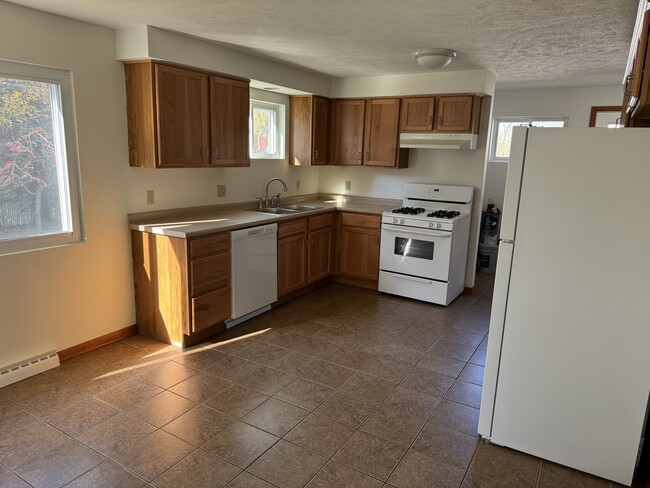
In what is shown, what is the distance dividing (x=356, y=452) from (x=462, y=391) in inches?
39.1

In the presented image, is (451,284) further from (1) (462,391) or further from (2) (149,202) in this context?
(2) (149,202)

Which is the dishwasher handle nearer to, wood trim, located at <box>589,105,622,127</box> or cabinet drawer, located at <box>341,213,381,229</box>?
cabinet drawer, located at <box>341,213,381,229</box>

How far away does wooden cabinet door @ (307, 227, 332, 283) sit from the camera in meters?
4.75

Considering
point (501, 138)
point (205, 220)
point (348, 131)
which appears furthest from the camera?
point (501, 138)

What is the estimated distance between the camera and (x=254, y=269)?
3.92 m

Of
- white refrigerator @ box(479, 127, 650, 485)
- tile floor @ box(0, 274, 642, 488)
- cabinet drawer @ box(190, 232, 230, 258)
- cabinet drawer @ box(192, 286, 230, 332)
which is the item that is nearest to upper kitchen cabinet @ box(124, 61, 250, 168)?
cabinet drawer @ box(190, 232, 230, 258)

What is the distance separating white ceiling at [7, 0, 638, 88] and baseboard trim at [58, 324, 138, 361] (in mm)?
2270

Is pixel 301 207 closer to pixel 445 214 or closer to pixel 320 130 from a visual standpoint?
pixel 320 130

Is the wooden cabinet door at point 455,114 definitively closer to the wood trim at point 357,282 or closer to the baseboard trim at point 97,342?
the wood trim at point 357,282

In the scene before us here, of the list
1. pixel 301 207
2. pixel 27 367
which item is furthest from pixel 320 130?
pixel 27 367

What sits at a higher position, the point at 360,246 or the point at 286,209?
the point at 286,209

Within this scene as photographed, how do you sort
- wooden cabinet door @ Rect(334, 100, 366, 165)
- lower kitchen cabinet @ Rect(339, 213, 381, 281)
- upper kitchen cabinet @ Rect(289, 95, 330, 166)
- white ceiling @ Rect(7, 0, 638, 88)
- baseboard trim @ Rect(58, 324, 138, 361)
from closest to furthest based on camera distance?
white ceiling @ Rect(7, 0, 638, 88) → baseboard trim @ Rect(58, 324, 138, 361) → lower kitchen cabinet @ Rect(339, 213, 381, 281) → upper kitchen cabinet @ Rect(289, 95, 330, 166) → wooden cabinet door @ Rect(334, 100, 366, 165)

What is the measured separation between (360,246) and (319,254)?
0.48m

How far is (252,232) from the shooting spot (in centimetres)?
382
